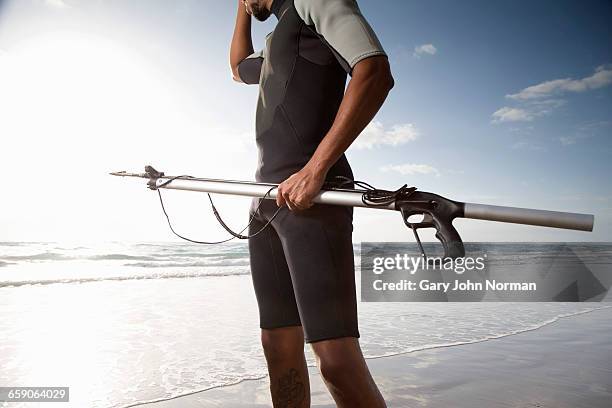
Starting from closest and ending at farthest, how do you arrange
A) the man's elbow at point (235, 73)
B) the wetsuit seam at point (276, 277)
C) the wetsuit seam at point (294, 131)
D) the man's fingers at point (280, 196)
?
the man's fingers at point (280, 196) → the wetsuit seam at point (294, 131) → the wetsuit seam at point (276, 277) → the man's elbow at point (235, 73)

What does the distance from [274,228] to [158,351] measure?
11.2 feet

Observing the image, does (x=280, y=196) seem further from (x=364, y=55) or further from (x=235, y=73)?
(x=235, y=73)

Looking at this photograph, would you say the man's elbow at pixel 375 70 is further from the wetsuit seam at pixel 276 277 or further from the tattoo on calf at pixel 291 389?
the tattoo on calf at pixel 291 389

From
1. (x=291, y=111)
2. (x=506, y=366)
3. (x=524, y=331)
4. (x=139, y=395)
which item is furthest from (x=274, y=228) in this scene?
(x=524, y=331)

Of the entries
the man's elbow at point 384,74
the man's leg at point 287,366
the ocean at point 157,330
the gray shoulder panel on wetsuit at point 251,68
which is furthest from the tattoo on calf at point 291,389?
the ocean at point 157,330

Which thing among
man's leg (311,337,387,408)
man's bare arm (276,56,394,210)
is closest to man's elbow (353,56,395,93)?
man's bare arm (276,56,394,210)

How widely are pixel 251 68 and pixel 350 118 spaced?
787 mm

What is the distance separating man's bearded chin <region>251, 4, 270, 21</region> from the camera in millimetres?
1687

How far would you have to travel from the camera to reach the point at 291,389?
1.65 m

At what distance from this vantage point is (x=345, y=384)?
1.30 metres

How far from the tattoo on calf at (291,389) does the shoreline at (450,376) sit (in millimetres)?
1284

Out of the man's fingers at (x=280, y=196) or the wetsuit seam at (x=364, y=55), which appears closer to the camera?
the wetsuit seam at (x=364, y=55)

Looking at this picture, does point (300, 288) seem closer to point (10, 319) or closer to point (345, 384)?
point (345, 384)

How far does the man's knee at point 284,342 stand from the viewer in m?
1.64
